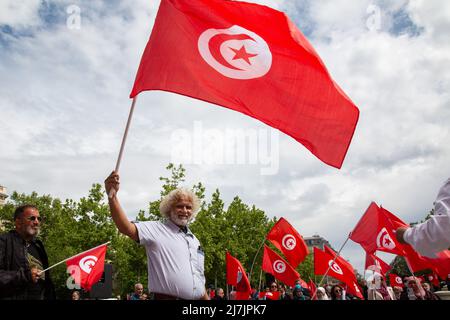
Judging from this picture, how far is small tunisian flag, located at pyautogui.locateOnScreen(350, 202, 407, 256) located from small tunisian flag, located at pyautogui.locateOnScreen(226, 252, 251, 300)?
4047 mm

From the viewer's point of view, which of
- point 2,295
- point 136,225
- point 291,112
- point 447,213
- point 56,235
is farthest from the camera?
point 56,235

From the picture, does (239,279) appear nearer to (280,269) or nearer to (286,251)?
(280,269)

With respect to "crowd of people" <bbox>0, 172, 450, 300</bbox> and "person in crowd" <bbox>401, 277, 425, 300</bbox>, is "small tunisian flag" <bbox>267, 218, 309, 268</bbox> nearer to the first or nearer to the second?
"person in crowd" <bbox>401, 277, 425, 300</bbox>

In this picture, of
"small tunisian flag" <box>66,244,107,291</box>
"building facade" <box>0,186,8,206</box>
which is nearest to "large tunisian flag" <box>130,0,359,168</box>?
"small tunisian flag" <box>66,244,107,291</box>

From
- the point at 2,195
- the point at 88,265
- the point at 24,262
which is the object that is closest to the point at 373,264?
the point at 88,265

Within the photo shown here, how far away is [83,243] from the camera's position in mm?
36375

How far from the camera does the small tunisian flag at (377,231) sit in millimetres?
13060

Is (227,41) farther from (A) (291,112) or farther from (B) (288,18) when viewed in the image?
(A) (291,112)

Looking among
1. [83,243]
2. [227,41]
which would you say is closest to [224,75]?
[227,41]

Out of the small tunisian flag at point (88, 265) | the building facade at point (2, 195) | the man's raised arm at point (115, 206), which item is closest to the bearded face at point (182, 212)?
the man's raised arm at point (115, 206)

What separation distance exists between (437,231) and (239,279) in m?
13.5

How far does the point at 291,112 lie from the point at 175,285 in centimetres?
233

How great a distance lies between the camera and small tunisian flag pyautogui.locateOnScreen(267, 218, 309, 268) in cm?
1841

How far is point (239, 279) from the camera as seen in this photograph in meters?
16.0
